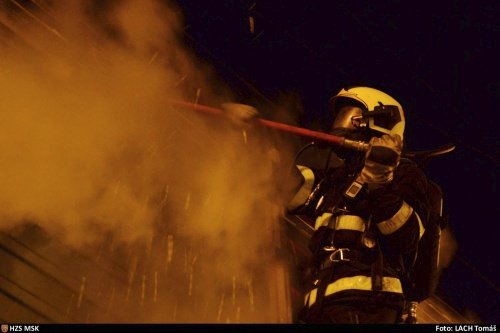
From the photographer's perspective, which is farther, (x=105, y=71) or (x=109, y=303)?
(x=105, y=71)

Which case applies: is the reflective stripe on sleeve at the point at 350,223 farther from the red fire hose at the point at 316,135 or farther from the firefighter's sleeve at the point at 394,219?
the red fire hose at the point at 316,135

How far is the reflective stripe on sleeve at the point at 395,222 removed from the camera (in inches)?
128

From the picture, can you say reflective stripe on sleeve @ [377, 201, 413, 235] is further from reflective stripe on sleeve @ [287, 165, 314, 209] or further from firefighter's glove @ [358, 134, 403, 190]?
reflective stripe on sleeve @ [287, 165, 314, 209]

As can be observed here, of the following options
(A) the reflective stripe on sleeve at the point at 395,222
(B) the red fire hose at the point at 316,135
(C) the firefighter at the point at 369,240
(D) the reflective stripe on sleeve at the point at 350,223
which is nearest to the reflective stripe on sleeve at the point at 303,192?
(C) the firefighter at the point at 369,240

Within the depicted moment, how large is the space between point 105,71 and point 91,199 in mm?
905

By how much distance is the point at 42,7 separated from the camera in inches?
159

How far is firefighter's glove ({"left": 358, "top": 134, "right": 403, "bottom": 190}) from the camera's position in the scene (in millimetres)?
3248

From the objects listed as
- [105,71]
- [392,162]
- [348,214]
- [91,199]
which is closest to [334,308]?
[348,214]

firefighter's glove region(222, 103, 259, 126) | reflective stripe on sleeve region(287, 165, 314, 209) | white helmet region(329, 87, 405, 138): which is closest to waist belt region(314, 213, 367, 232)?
reflective stripe on sleeve region(287, 165, 314, 209)

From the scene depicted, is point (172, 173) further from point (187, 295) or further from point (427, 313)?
point (427, 313)

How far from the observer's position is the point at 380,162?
3.25 m

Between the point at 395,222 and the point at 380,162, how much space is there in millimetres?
322

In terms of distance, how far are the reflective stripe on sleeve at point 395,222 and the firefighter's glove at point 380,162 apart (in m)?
0.18

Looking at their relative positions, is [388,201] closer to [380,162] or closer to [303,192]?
[380,162]
